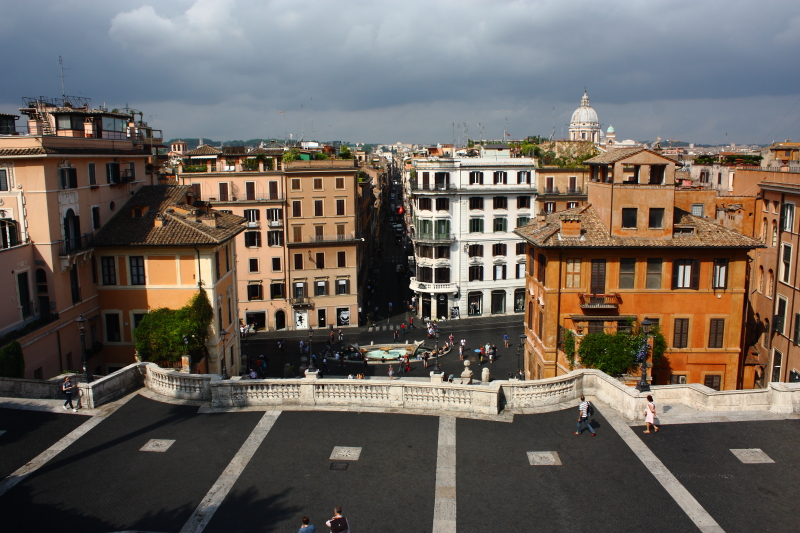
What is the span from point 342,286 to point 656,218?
130 feet

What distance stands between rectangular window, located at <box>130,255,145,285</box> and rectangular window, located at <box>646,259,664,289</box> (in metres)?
29.6

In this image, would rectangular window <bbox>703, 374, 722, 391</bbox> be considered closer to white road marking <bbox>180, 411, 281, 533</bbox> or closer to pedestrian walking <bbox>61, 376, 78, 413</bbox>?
white road marking <bbox>180, 411, 281, 533</bbox>

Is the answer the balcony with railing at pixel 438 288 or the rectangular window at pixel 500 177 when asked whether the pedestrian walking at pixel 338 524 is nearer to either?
the balcony with railing at pixel 438 288

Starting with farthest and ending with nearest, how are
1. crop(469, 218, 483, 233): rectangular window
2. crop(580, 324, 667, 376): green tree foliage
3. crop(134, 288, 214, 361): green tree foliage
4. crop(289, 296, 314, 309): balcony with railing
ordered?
crop(469, 218, 483, 233): rectangular window < crop(289, 296, 314, 309): balcony with railing < crop(134, 288, 214, 361): green tree foliage < crop(580, 324, 667, 376): green tree foliage

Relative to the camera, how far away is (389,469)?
71.1ft

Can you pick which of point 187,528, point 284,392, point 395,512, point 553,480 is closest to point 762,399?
point 553,480

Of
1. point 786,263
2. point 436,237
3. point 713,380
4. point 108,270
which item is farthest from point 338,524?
point 436,237

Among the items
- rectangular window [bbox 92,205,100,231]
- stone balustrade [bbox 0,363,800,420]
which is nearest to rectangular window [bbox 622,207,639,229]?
stone balustrade [bbox 0,363,800,420]

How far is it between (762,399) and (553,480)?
11.0 metres

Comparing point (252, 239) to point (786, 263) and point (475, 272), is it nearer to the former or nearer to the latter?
point (475, 272)

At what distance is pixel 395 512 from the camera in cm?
1914

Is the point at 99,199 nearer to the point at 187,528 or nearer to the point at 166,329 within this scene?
the point at 166,329

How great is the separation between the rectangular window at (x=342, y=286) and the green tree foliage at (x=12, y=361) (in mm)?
40512

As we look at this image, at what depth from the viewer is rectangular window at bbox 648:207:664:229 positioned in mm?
36594
